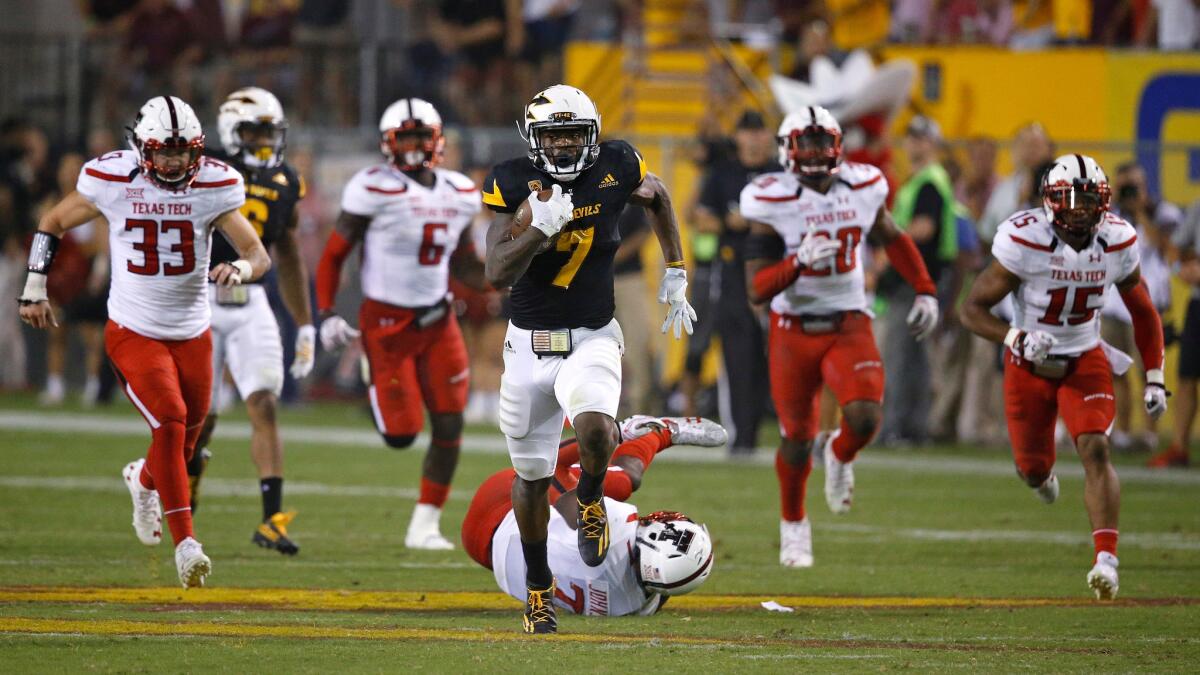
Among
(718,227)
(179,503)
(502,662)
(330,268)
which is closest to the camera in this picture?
(502,662)

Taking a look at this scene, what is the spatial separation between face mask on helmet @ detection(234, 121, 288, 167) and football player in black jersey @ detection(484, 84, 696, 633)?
108 inches

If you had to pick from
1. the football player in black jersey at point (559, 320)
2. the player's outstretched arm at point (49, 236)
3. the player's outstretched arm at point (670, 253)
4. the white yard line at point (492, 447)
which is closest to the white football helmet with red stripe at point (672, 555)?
the football player in black jersey at point (559, 320)

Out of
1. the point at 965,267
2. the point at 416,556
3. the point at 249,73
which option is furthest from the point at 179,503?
the point at 249,73

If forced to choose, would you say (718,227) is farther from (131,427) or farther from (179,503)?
(179,503)

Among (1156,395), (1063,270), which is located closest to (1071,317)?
(1063,270)

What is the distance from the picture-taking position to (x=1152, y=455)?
46.7 ft

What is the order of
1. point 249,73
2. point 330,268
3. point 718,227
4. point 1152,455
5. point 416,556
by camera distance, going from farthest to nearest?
point 249,73
point 1152,455
point 718,227
point 330,268
point 416,556

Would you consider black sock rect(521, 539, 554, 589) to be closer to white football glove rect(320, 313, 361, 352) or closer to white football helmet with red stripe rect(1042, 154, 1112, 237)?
white football helmet with red stripe rect(1042, 154, 1112, 237)

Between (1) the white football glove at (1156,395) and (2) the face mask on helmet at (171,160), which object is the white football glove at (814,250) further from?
(2) the face mask on helmet at (171,160)

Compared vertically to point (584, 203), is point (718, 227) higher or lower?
lower

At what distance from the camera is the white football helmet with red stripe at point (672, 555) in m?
6.97

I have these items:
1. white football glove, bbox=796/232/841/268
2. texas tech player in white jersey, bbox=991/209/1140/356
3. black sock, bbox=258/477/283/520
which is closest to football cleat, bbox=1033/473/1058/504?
texas tech player in white jersey, bbox=991/209/1140/356

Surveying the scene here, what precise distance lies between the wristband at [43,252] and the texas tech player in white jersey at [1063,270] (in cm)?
393

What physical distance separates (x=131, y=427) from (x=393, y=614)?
8.31m
